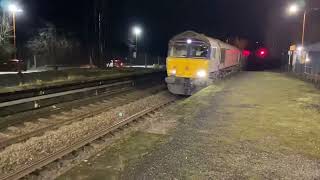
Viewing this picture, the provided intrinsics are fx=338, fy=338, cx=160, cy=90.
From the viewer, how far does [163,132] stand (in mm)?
10312

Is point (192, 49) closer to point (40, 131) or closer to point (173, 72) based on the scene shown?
point (173, 72)

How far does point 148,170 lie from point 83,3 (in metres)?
56.2

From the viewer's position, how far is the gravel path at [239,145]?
22.5 ft

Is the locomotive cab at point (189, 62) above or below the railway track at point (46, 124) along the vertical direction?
above

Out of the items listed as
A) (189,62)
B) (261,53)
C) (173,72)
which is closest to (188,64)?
(189,62)

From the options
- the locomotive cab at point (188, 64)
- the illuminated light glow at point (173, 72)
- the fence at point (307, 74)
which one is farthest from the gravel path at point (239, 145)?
the fence at point (307, 74)

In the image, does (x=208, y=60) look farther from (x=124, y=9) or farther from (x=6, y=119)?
(x=124, y=9)

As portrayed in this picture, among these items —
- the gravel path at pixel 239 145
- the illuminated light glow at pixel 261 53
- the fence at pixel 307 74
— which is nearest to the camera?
the gravel path at pixel 239 145

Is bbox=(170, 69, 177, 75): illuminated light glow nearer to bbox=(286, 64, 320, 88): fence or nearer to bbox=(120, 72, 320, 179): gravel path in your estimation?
bbox=(120, 72, 320, 179): gravel path

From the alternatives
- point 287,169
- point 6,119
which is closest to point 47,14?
point 6,119

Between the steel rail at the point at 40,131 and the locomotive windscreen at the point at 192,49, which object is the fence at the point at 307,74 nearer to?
the locomotive windscreen at the point at 192,49

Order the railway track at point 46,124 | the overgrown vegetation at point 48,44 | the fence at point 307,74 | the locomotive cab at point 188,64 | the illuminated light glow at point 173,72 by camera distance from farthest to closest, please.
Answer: the overgrown vegetation at point 48,44
the fence at point 307,74
the illuminated light glow at point 173,72
the locomotive cab at point 188,64
the railway track at point 46,124

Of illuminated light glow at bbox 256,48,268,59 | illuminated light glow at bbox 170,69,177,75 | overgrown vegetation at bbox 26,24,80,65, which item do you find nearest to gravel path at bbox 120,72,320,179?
illuminated light glow at bbox 170,69,177,75

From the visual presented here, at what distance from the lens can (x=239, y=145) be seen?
28.5ft
